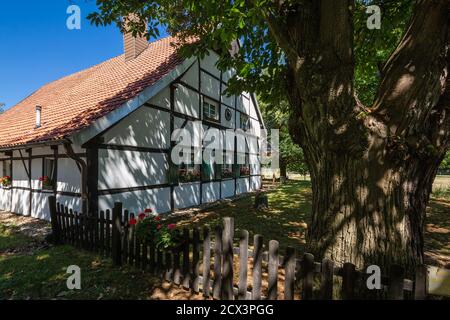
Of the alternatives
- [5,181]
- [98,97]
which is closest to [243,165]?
[98,97]

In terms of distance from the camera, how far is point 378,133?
3023 millimetres

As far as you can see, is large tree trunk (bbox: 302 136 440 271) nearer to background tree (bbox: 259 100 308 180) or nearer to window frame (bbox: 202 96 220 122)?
window frame (bbox: 202 96 220 122)

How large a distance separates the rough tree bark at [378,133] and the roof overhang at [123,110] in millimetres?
5159

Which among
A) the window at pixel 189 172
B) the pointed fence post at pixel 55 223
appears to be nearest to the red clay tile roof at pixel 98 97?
the pointed fence post at pixel 55 223

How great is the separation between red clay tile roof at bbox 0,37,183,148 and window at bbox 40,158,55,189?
3.07 feet

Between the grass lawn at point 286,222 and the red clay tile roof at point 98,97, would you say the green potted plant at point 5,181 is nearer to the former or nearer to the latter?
the red clay tile roof at point 98,97

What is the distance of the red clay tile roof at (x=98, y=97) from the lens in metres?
7.03

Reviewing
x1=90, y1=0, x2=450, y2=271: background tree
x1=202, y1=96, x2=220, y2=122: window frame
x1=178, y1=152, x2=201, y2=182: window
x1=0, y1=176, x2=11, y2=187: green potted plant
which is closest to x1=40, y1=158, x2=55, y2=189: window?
x1=0, y1=176, x2=11, y2=187: green potted plant

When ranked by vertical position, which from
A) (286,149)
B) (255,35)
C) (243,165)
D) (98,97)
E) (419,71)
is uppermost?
(255,35)

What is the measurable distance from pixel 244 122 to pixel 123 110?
9323 mm

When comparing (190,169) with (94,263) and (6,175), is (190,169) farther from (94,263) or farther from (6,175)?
(6,175)

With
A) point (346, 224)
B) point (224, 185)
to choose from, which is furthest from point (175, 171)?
point (346, 224)

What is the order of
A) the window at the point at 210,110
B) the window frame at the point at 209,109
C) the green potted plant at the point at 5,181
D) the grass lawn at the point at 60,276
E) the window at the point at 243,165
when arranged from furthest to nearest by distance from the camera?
the window at the point at 243,165 < the window at the point at 210,110 < the window frame at the point at 209,109 < the green potted plant at the point at 5,181 < the grass lawn at the point at 60,276

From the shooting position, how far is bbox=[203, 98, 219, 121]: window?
11.3m
